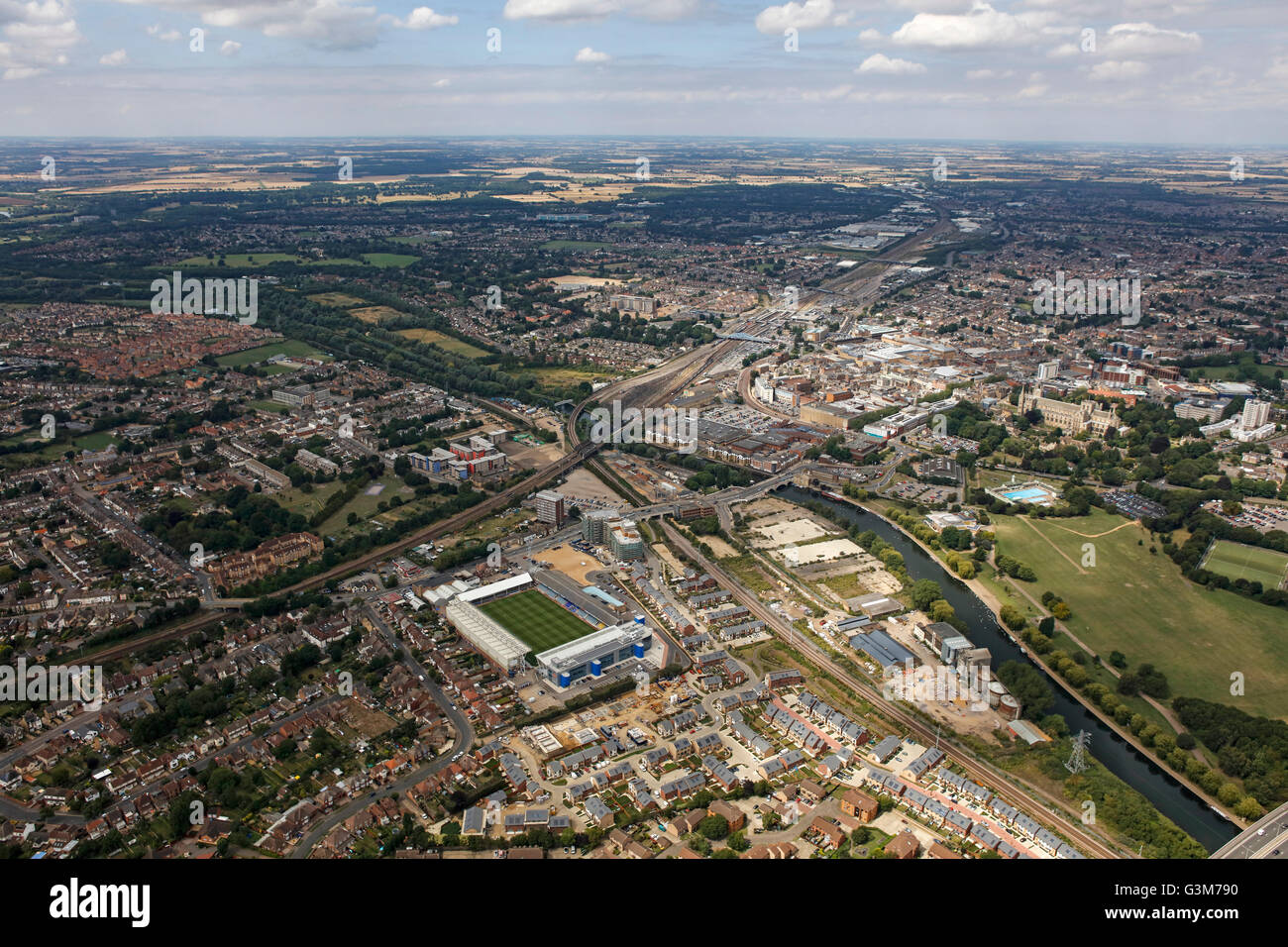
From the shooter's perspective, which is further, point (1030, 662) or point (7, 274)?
point (7, 274)

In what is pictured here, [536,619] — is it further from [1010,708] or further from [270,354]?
[270,354]

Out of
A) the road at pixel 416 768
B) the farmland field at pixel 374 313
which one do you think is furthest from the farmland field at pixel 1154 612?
the farmland field at pixel 374 313

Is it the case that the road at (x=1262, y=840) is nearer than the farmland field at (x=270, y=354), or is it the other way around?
the road at (x=1262, y=840)

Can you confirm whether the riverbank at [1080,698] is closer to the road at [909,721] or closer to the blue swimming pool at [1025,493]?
the road at [909,721]

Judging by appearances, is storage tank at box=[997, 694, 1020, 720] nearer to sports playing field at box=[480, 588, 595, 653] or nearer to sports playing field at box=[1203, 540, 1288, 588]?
sports playing field at box=[480, 588, 595, 653]

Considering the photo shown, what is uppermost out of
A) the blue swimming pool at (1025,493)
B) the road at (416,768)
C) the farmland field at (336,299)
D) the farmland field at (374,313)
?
the farmland field at (336,299)

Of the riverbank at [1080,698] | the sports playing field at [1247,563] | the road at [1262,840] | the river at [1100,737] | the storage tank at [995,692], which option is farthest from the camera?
the sports playing field at [1247,563]
